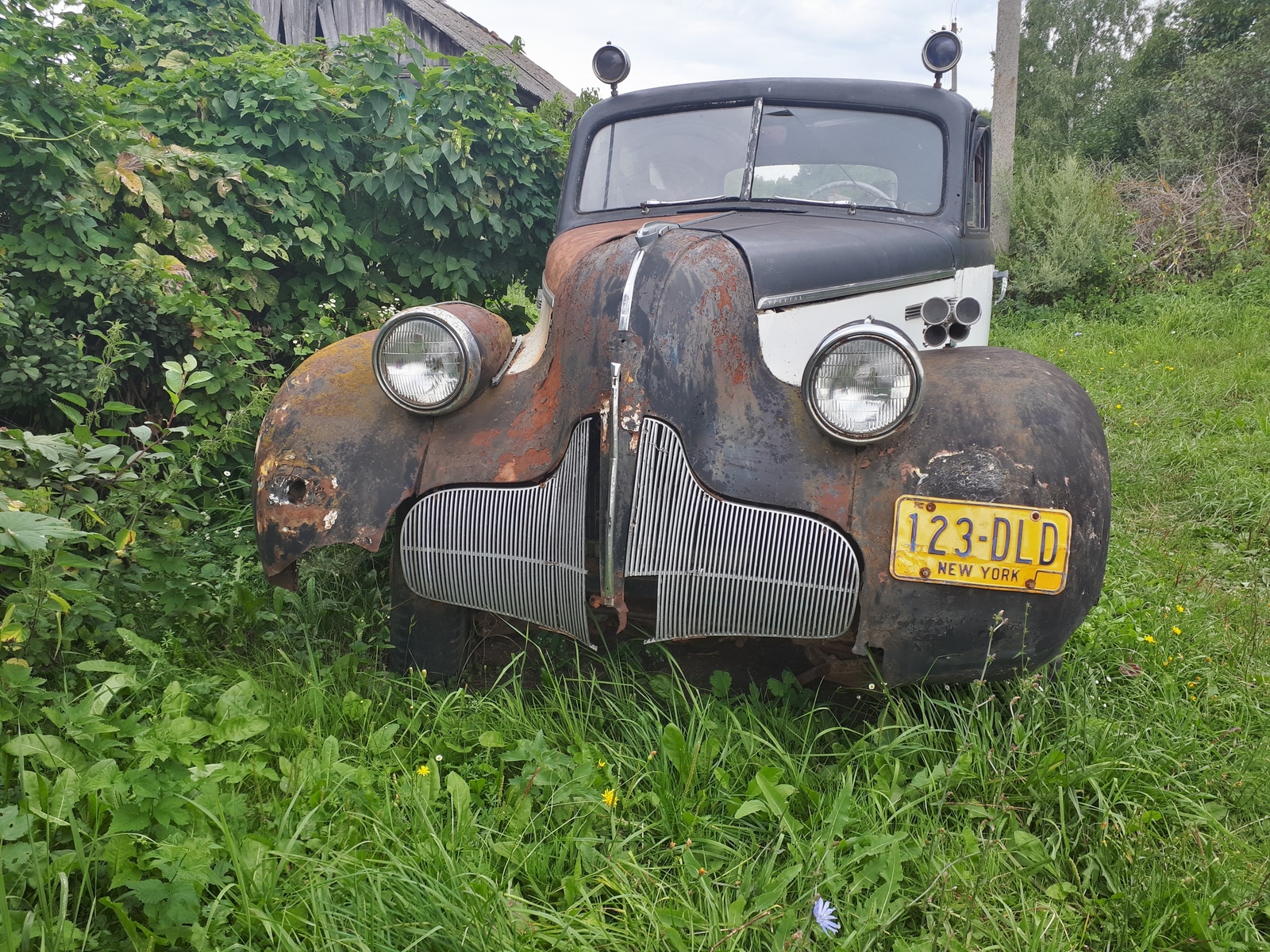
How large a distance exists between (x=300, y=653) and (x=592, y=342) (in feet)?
4.64

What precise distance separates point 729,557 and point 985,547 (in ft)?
1.96

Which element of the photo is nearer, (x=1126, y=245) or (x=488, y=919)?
(x=488, y=919)

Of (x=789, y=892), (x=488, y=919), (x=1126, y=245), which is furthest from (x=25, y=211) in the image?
(x=1126, y=245)

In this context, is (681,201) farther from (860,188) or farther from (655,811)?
(655,811)

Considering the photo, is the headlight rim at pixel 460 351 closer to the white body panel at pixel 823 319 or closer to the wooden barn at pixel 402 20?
the white body panel at pixel 823 319

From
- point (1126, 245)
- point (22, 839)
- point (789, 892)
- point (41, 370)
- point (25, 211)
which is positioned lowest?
point (789, 892)

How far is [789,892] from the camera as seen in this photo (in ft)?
6.03

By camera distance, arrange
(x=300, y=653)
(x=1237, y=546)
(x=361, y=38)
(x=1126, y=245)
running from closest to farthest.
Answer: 1. (x=300, y=653)
2. (x=1237, y=546)
3. (x=361, y=38)
4. (x=1126, y=245)

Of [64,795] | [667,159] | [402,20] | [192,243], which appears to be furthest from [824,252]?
[402,20]

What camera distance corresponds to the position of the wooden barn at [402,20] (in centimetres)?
1000

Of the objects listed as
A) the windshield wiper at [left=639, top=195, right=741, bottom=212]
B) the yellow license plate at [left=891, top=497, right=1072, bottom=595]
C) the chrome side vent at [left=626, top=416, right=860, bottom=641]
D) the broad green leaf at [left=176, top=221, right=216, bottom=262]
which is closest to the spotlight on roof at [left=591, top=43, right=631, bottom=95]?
the windshield wiper at [left=639, top=195, right=741, bottom=212]

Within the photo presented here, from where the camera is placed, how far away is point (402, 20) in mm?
10266

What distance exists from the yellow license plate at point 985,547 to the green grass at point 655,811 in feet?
1.34

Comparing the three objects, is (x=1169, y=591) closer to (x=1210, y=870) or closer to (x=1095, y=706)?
(x=1095, y=706)
